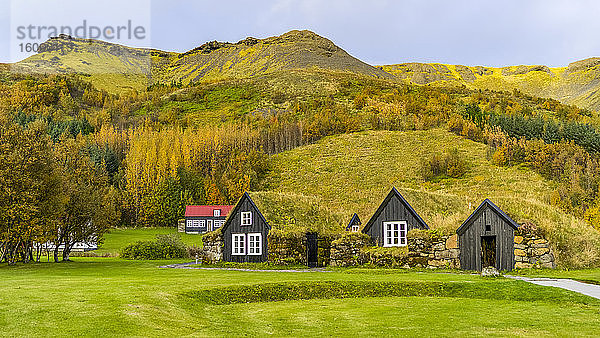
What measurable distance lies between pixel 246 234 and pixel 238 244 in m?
0.95

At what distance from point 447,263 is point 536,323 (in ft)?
55.1

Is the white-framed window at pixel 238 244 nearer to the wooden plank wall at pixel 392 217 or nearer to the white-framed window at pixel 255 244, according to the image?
the white-framed window at pixel 255 244

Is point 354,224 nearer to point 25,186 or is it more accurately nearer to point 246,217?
point 246,217

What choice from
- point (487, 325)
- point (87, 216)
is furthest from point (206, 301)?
point (87, 216)

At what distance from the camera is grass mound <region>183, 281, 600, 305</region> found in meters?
17.2

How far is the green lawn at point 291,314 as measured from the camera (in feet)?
38.3

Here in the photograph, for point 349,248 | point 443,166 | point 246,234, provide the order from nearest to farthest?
point 349,248 < point 246,234 < point 443,166

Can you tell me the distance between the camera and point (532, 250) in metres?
27.0

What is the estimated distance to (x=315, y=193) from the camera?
82688 mm

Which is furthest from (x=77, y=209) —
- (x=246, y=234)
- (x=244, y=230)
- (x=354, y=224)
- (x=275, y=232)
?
(x=354, y=224)

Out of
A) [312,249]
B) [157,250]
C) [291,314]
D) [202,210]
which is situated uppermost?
[202,210]

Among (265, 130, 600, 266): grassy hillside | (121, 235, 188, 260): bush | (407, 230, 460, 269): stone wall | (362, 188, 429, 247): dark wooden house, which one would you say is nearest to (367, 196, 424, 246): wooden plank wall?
(362, 188, 429, 247): dark wooden house

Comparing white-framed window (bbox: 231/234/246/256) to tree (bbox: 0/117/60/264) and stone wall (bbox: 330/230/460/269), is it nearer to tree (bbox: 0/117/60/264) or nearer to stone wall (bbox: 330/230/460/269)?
stone wall (bbox: 330/230/460/269)

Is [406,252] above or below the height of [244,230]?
below
